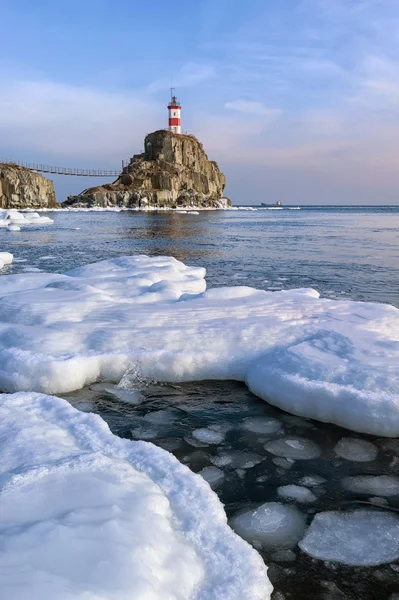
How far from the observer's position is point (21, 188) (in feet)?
260

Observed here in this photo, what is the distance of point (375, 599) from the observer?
6.32ft

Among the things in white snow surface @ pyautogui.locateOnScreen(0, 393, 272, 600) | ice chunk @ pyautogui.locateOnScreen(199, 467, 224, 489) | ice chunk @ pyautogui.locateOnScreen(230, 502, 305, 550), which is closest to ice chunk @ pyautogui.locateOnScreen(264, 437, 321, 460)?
ice chunk @ pyautogui.locateOnScreen(199, 467, 224, 489)

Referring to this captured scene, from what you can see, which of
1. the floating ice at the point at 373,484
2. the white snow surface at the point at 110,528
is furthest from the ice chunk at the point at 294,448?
the white snow surface at the point at 110,528

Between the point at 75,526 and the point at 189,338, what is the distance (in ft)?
9.01

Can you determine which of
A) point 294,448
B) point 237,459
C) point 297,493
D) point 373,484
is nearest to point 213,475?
point 237,459

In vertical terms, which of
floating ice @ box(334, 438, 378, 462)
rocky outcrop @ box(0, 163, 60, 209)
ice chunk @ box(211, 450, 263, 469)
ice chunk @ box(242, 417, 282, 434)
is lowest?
ice chunk @ box(242, 417, 282, 434)

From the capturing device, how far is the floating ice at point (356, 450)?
307 cm

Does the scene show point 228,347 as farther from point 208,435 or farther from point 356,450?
point 356,450

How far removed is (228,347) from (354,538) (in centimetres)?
239

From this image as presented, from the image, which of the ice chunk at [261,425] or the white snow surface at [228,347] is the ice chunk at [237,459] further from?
the white snow surface at [228,347]

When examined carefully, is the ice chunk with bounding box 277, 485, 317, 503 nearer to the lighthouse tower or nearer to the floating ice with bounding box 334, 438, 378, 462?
the floating ice with bounding box 334, 438, 378, 462

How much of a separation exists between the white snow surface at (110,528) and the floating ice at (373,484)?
0.86 m

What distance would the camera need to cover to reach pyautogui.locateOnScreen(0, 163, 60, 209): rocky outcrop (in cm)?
7725

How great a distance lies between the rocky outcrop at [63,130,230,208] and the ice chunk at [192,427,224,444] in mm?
95429
